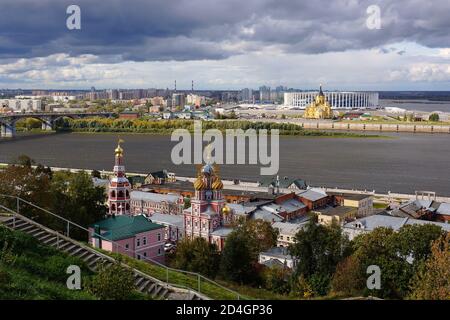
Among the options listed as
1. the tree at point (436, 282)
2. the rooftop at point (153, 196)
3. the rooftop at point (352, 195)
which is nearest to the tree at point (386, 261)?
the tree at point (436, 282)

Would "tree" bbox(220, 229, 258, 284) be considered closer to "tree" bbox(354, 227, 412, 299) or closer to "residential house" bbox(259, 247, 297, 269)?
"residential house" bbox(259, 247, 297, 269)

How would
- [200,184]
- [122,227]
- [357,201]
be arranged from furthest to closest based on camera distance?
[357,201] < [200,184] < [122,227]

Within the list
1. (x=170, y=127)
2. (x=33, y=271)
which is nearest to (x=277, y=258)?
(x=33, y=271)

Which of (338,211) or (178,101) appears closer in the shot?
(338,211)

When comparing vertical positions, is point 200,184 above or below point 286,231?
above

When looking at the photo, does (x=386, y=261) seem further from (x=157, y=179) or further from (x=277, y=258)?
(x=157, y=179)

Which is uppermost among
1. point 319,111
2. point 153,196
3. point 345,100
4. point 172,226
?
point 345,100

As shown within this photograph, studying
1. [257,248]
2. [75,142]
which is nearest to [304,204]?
[257,248]

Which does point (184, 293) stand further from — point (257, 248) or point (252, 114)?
point (252, 114)

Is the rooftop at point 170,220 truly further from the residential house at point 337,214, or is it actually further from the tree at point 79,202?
the residential house at point 337,214
